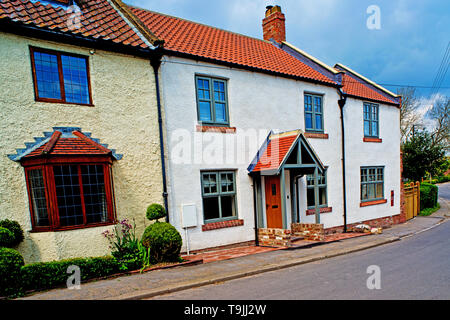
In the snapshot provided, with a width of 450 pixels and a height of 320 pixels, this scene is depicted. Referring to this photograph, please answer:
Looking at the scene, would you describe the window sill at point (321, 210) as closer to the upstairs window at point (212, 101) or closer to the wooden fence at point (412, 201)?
the upstairs window at point (212, 101)

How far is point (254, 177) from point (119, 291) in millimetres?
6266

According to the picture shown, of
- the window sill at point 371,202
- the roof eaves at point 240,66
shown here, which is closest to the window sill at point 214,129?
the roof eaves at point 240,66

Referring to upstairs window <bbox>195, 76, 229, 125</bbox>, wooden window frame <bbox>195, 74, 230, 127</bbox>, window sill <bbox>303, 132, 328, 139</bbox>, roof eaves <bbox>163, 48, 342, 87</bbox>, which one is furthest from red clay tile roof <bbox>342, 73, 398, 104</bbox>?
upstairs window <bbox>195, 76, 229, 125</bbox>

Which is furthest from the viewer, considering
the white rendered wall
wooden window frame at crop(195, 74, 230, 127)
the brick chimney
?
the brick chimney

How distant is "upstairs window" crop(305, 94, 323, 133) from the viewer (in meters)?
12.9

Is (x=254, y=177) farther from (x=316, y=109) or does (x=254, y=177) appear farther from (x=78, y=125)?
(x=78, y=125)

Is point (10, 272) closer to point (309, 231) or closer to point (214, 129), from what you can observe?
point (214, 129)

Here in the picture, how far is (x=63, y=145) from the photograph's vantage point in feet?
23.3

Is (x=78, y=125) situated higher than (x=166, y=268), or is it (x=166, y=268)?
(x=78, y=125)

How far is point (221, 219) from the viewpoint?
10.0 m

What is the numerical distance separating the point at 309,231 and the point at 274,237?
1.88 m

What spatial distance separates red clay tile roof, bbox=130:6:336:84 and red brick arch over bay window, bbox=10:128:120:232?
423 centimetres

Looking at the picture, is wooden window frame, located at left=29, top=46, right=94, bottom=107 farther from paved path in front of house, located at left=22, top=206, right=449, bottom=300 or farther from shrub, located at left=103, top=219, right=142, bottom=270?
paved path in front of house, located at left=22, top=206, right=449, bottom=300

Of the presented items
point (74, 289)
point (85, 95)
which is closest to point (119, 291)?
point (74, 289)
